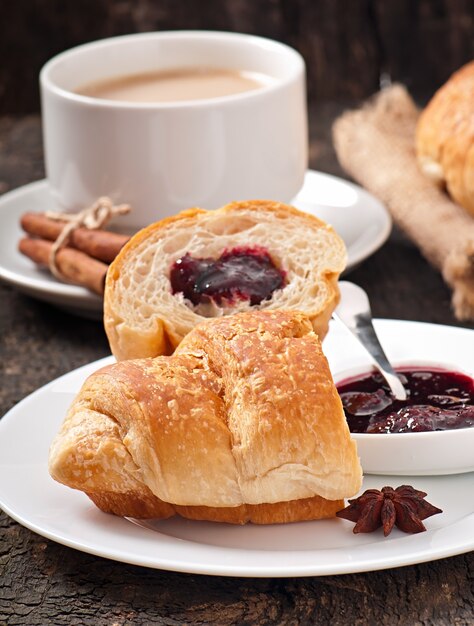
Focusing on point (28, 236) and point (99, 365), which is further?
point (28, 236)

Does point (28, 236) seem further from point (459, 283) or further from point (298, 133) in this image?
point (459, 283)

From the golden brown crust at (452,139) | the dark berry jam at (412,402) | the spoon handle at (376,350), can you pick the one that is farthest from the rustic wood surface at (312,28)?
the dark berry jam at (412,402)

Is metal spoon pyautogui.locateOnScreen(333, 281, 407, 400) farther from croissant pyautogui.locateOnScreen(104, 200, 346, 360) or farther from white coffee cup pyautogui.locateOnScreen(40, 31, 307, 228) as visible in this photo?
white coffee cup pyautogui.locateOnScreen(40, 31, 307, 228)

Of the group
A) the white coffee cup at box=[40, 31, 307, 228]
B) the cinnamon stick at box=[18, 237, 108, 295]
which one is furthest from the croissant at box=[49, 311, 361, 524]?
the white coffee cup at box=[40, 31, 307, 228]

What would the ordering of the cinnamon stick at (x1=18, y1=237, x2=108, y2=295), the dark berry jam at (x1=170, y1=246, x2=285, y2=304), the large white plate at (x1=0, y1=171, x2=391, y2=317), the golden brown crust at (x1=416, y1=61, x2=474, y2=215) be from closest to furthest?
the dark berry jam at (x1=170, y1=246, x2=285, y2=304) → the cinnamon stick at (x1=18, y1=237, x2=108, y2=295) → the large white plate at (x1=0, y1=171, x2=391, y2=317) → the golden brown crust at (x1=416, y1=61, x2=474, y2=215)

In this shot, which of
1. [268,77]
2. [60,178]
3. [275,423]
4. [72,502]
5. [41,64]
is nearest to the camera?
[275,423]

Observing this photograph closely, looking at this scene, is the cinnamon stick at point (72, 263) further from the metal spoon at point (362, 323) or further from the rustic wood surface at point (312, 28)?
the rustic wood surface at point (312, 28)

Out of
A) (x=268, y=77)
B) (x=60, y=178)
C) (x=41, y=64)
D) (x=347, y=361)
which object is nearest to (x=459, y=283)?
(x=347, y=361)
